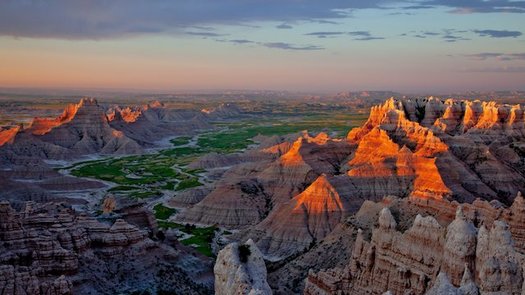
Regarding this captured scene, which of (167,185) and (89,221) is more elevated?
(89,221)

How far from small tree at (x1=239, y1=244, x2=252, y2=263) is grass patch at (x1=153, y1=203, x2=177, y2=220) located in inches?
2643

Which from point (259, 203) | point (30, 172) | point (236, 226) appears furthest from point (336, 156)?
point (30, 172)

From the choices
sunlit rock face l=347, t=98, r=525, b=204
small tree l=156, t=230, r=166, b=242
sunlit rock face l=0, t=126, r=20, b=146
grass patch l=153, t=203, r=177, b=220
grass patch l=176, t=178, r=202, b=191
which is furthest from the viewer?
sunlit rock face l=0, t=126, r=20, b=146

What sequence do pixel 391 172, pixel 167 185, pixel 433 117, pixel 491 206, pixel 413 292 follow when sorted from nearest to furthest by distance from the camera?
1. pixel 413 292
2. pixel 491 206
3. pixel 391 172
4. pixel 433 117
5. pixel 167 185

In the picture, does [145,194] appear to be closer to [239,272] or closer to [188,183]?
[188,183]

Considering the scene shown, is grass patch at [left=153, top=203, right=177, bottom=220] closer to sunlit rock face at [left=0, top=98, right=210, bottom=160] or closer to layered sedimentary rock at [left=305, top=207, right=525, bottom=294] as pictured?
layered sedimentary rock at [left=305, top=207, right=525, bottom=294]

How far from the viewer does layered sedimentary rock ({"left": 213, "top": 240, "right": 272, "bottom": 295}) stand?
972 inches

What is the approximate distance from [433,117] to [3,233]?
8356cm

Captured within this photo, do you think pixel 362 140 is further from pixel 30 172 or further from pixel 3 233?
pixel 3 233

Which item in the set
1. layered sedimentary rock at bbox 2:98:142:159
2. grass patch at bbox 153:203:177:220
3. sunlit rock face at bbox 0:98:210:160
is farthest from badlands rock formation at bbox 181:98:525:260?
layered sedimentary rock at bbox 2:98:142:159

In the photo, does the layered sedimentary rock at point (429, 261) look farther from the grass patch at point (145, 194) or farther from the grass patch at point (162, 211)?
the grass patch at point (145, 194)

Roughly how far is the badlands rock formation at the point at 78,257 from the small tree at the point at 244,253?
1443 cm

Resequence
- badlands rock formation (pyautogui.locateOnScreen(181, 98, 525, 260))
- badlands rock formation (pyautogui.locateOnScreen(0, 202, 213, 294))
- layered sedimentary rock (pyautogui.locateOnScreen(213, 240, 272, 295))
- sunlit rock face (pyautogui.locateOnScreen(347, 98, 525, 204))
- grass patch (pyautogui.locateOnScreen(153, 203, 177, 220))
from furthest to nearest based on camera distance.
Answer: grass patch (pyautogui.locateOnScreen(153, 203, 177, 220)) → sunlit rock face (pyautogui.locateOnScreen(347, 98, 525, 204)) → badlands rock formation (pyautogui.locateOnScreen(181, 98, 525, 260)) → badlands rock formation (pyautogui.locateOnScreen(0, 202, 213, 294)) → layered sedimentary rock (pyautogui.locateOnScreen(213, 240, 272, 295))

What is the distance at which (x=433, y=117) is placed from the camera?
108 meters
